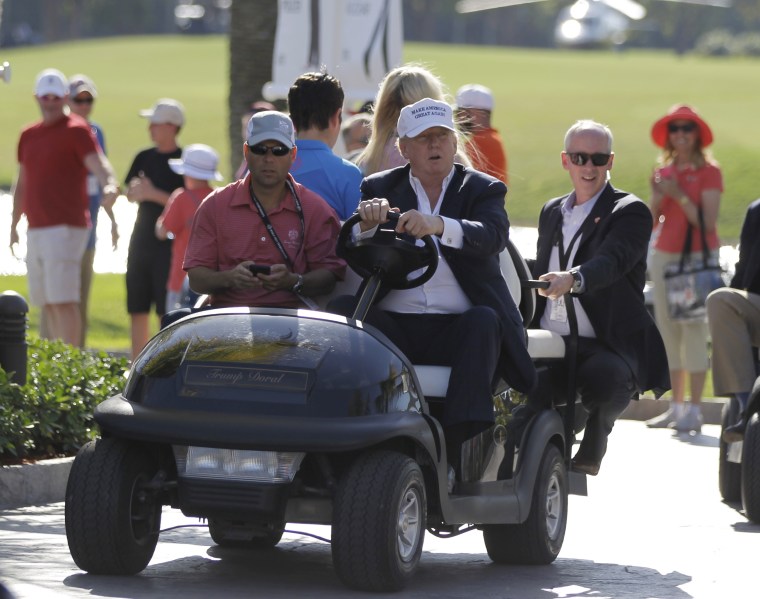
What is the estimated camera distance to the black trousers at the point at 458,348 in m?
6.30

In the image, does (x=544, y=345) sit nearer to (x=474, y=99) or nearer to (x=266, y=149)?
(x=266, y=149)

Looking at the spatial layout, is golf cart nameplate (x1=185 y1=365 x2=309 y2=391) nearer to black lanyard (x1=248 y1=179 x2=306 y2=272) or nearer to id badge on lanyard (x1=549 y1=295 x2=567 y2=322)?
black lanyard (x1=248 y1=179 x2=306 y2=272)

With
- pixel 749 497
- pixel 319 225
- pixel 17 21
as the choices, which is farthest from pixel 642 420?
pixel 17 21

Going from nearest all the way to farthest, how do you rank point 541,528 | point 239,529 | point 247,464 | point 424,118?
point 247,464 → point 239,529 → point 424,118 → point 541,528

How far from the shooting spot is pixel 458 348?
21.0 feet

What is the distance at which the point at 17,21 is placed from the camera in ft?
434

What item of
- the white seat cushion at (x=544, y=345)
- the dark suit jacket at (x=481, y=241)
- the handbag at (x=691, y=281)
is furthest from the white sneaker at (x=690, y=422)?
the dark suit jacket at (x=481, y=241)

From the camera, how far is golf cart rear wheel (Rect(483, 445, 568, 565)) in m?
6.96

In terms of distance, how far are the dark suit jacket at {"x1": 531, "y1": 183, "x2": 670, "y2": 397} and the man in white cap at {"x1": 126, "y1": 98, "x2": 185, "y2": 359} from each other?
19.1 feet

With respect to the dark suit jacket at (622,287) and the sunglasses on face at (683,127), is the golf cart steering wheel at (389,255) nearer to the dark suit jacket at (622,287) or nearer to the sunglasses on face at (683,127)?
the dark suit jacket at (622,287)

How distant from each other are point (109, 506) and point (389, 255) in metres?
1.34


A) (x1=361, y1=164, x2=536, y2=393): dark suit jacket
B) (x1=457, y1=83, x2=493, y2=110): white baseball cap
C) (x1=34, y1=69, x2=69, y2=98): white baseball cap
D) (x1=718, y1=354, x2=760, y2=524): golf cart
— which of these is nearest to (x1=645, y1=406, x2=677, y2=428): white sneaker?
(x1=457, y1=83, x2=493, y2=110): white baseball cap

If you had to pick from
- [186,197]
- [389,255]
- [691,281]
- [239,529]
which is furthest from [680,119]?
[239,529]

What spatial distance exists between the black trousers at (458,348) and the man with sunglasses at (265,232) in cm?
29
